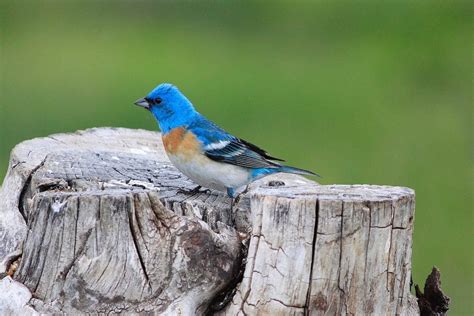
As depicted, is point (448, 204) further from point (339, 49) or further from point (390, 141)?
point (339, 49)

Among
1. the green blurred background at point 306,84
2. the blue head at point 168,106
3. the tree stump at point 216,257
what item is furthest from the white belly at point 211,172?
the green blurred background at point 306,84

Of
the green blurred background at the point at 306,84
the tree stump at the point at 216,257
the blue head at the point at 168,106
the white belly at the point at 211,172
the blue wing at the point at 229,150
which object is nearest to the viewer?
the tree stump at the point at 216,257

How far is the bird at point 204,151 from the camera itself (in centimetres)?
687

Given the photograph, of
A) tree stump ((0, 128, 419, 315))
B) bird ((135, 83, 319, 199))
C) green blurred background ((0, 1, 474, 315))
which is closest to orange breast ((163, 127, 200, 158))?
bird ((135, 83, 319, 199))

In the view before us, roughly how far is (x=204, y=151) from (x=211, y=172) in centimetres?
18

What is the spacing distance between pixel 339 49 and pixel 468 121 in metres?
2.74

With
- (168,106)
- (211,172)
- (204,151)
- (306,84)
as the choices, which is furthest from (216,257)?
(306,84)

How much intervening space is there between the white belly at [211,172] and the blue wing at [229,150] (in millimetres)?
39

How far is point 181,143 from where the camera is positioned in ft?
23.0

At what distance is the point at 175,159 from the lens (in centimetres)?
696

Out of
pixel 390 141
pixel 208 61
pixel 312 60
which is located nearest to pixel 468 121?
pixel 390 141

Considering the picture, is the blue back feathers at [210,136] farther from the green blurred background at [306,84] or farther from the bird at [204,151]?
the green blurred background at [306,84]

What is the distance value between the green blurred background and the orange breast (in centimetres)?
457

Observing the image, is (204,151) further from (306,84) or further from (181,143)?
(306,84)
